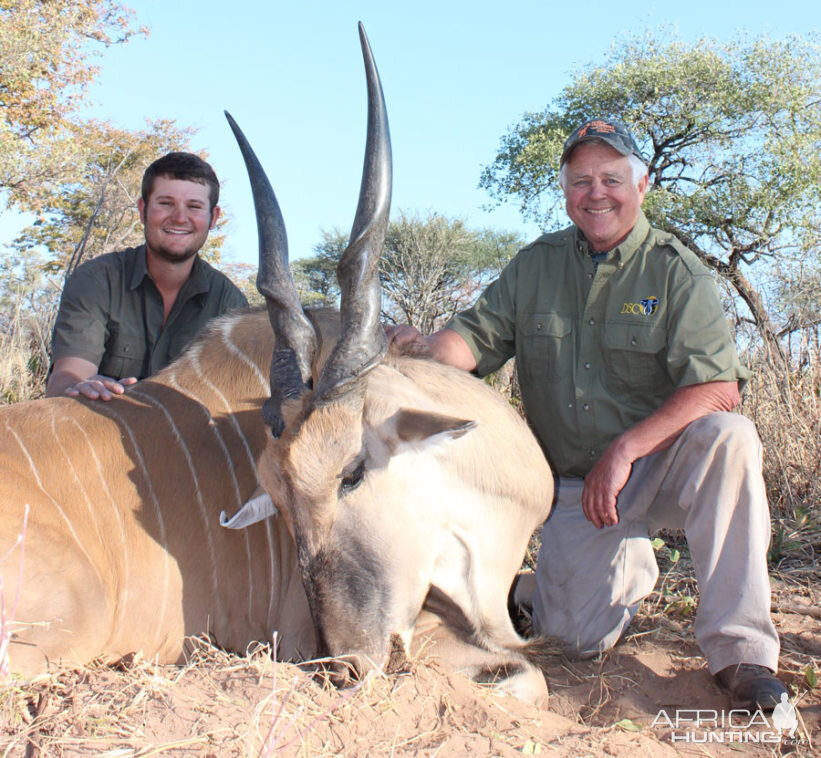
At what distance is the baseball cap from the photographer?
3.03m

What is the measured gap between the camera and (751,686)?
225cm

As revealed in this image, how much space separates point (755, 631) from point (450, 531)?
0.89 metres

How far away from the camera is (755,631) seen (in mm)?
2324

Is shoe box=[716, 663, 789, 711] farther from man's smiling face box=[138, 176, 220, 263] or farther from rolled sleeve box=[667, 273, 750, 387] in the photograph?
man's smiling face box=[138, 176, 220, 263]

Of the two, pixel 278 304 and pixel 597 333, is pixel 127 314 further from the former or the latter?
pixel 597 333

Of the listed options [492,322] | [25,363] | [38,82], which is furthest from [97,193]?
[492,322]

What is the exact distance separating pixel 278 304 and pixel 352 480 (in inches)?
20.4

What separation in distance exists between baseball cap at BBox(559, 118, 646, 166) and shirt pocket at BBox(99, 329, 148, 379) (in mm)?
2018

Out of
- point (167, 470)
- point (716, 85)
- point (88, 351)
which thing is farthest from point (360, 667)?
point (716, 85)

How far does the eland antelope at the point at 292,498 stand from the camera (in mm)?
2104

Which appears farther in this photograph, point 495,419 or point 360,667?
point 495,419

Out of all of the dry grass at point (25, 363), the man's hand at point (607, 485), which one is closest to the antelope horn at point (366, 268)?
the man's hand at point (607, 485)

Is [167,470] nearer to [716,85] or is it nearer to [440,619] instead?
[440,619]

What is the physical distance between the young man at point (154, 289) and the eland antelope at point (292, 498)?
1103 mm
